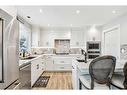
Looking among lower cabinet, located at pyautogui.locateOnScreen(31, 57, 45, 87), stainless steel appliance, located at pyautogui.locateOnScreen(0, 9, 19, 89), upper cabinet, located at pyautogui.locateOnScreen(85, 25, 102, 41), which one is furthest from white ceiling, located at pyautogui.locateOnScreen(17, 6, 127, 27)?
upper cabinet, located at pyautogui.locateOnScreen(85, 25, 102, 41)

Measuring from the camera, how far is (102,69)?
78.2 inches

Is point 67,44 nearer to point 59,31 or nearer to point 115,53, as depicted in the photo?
point 59,31

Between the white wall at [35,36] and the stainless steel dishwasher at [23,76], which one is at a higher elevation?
the white wall at [35,36]

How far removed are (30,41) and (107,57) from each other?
245 inches

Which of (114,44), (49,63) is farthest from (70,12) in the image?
(49,63)

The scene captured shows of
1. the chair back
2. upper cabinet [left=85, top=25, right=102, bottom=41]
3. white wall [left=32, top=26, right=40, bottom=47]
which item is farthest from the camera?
upper cabinet [left=85, top=25, right=102, bottom=41]

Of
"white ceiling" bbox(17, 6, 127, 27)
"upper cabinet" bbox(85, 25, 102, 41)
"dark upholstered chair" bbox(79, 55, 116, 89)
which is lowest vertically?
"dark upholstered chair" bbox(79, 55, 116, 89)

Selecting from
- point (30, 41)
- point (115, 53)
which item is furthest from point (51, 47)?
point (115, 53)

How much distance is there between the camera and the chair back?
192cm

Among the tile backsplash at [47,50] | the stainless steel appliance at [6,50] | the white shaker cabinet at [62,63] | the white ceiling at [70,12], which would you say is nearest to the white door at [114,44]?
the white ceiling at [70,12]

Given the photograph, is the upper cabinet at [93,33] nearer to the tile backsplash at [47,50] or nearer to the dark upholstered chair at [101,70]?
the tile backsplash at [47,50]

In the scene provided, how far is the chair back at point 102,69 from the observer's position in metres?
1.92

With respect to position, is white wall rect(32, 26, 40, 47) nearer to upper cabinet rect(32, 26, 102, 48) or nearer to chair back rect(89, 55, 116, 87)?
upper cabinet rect(32, 26, 102, 48)
